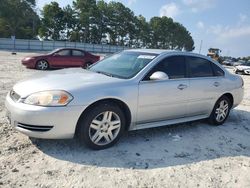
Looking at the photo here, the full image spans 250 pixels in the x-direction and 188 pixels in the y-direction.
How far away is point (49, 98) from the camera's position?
4.00m

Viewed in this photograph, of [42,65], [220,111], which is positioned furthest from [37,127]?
[42,65]

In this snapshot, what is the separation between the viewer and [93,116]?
167 inches

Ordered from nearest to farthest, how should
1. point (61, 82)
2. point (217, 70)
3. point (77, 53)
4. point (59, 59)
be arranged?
point (61, 82) → point (217, 70) → point (59, 59) → point (77, 53)

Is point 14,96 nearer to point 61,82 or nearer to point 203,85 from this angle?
point 61,82

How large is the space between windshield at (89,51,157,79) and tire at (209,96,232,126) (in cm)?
193

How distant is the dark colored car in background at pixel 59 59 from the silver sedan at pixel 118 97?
10.3 meters

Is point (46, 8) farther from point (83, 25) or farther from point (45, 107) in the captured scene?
point (45, 107)

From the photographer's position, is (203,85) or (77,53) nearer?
(203,85)

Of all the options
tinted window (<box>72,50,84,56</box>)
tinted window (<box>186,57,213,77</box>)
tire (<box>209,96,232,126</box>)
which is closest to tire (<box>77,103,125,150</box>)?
tinted window (<box>186,57,213,77</box>)

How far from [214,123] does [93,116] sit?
3.11m

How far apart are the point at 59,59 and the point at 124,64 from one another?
11.1m

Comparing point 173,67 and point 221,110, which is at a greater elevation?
point 173,67

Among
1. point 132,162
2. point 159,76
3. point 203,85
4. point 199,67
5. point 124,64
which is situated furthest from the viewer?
point 199,67

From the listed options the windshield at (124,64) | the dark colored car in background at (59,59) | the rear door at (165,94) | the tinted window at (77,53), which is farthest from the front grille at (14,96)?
the tinted window at (77,53)
